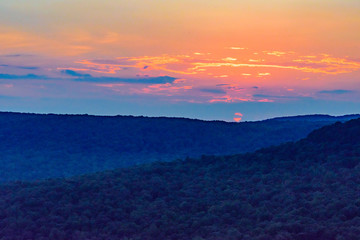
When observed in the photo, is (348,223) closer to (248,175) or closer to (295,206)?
(295,206)

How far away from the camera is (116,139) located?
11575 cm

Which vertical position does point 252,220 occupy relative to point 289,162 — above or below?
below

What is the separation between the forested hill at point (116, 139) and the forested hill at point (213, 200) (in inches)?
1805

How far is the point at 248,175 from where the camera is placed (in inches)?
1992

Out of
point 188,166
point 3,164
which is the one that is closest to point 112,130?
point 3,164

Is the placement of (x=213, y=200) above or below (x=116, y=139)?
below

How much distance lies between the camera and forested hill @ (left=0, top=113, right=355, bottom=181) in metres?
103

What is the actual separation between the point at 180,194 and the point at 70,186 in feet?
31.9

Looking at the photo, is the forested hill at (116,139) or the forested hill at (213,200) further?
the forested hill at (116,139)

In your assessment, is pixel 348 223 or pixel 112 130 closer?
pixel 348 223

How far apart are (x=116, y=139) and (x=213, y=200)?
242 ft

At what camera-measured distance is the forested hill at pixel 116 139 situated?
103 meters

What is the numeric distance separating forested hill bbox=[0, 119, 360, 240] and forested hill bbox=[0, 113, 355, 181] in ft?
150

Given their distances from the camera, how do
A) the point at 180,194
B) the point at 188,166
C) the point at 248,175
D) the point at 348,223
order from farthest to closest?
the point at 188,166 → the point at 248,175 → the point at 180,194 → the point at 348,223
